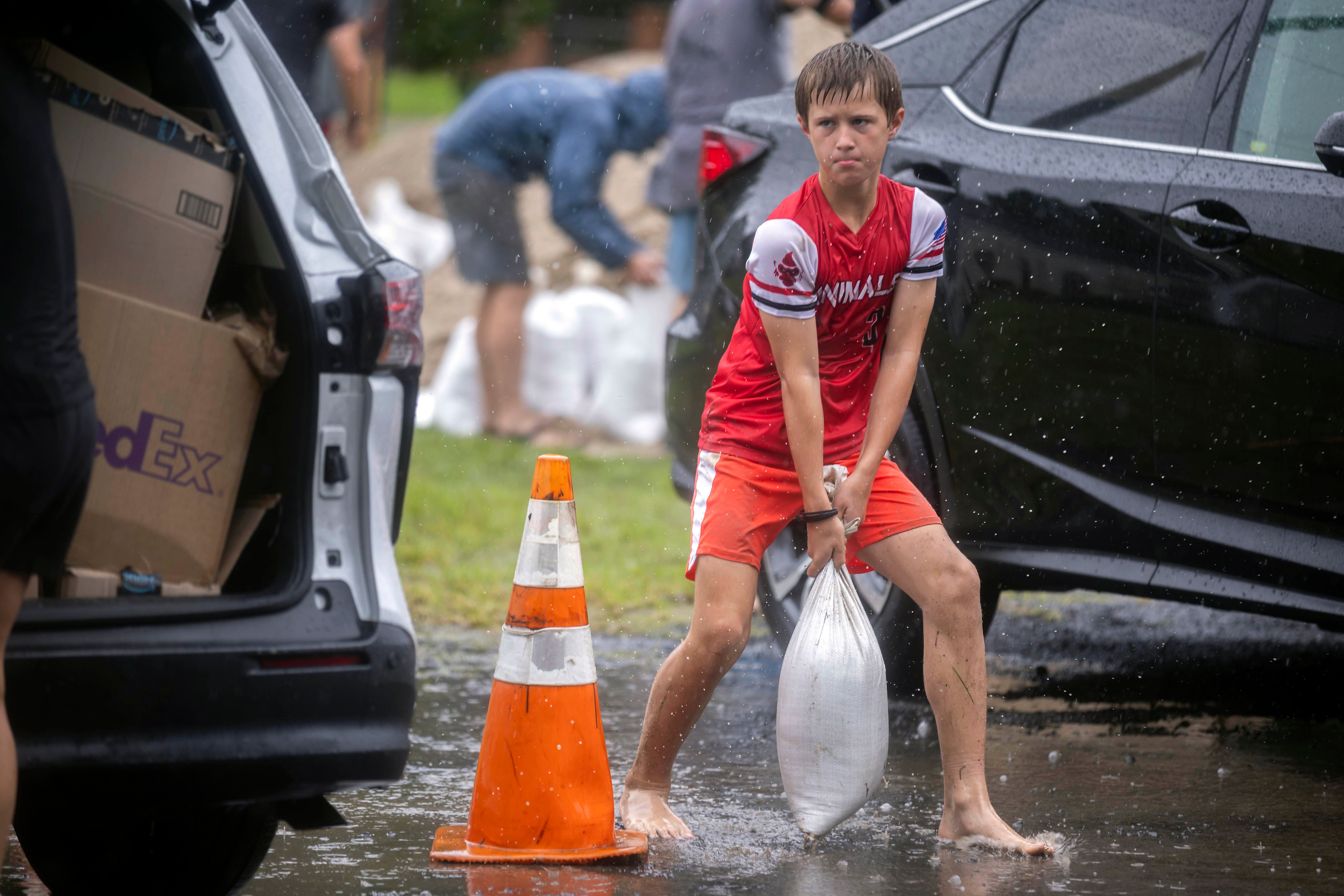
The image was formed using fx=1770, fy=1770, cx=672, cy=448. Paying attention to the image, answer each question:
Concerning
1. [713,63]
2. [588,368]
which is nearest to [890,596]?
[713,63]

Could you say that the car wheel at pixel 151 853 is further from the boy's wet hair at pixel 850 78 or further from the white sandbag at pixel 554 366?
the white sandbag at pixel 554 366

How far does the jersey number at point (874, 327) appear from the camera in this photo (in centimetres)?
354

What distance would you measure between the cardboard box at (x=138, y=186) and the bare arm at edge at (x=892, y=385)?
1.28 m

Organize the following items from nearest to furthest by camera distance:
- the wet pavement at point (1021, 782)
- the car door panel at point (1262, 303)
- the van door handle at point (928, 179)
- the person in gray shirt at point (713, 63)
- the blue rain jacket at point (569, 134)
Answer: the wet pavement at point (1021, 782), the car door panel at point (1262, 303), the van door handle at point (928, 179), the person in gray shirt at point (713, 63), the blue rain jacket at point (569, 134)

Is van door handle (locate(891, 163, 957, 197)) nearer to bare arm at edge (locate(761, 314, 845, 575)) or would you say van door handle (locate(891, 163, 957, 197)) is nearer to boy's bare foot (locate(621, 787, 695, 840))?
bare arm at edge (locate(761, 314, 845, 575))

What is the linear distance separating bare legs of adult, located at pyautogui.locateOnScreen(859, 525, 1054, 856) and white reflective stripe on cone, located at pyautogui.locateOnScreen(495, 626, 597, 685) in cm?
64

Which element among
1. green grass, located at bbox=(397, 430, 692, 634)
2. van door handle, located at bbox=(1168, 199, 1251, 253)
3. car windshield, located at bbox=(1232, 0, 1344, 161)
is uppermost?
car windshield, located at bbox=(1232, 0, 1344, 161)

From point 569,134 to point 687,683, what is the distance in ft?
18.8

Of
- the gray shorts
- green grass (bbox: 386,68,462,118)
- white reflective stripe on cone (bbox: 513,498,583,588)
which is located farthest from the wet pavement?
green grass (bbox: 386,68,462,118)

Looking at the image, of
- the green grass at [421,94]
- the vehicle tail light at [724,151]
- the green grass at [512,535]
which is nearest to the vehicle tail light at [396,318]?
the vehicle tail light at [724,151]

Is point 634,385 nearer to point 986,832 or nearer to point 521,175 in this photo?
point 521,175

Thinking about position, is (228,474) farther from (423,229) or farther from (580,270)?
(423,229)

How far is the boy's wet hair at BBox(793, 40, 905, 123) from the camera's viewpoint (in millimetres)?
3332

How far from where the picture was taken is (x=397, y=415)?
10.0 feet
